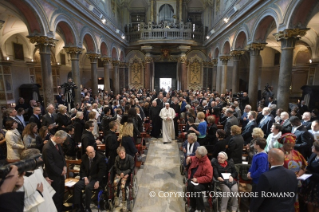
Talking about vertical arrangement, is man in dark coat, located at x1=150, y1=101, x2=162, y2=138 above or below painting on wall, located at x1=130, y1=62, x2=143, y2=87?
below

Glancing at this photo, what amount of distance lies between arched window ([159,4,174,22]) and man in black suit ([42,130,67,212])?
19.5 m

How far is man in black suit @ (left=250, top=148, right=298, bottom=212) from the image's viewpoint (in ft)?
8.09

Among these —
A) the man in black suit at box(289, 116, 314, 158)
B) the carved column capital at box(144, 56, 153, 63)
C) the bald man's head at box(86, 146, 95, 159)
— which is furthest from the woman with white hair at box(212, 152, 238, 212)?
the carved column capital at box(144, 56, 153, 63)

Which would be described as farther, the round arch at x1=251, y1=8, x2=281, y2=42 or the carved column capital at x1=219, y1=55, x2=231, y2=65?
the carved column capital at x1=219, y1=55, x2=231, y2=65

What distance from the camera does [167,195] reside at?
4570 millimetres

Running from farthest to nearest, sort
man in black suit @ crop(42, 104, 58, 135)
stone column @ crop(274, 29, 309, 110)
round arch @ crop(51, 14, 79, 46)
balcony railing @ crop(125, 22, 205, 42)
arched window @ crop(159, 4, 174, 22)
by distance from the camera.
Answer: arched window @ crop(159, 4, 174, 22) < balcony railing @ crop(125, 22, 205, 42) < round arch @ crop(51, 14, 79, 46) < stone column @ crop(274, 29, 309, 110) < man in black suit @ crop(42, 104, 58, 135)

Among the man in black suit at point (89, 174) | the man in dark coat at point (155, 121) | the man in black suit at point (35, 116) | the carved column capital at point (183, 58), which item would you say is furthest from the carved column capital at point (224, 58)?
the man in black suit at point (89, 174)

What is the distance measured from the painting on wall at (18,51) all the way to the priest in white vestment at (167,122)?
38.8 ft

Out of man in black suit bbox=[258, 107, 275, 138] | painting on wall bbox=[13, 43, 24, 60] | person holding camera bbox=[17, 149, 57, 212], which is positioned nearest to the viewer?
person holding camera bbox=[17, 149, 57, 212]

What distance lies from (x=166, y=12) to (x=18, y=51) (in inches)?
547

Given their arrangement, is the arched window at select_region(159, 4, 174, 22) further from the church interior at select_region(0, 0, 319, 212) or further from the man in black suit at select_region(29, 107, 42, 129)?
the man in black suit at select_region(29, 107, 42, 129)

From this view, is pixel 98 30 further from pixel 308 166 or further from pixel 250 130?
pixel 308 166

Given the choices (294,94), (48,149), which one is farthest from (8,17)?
(294,94)

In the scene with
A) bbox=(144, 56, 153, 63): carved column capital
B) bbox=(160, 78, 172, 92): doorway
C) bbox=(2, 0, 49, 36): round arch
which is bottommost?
bbox=(160, 78, 172, 92): doorway
